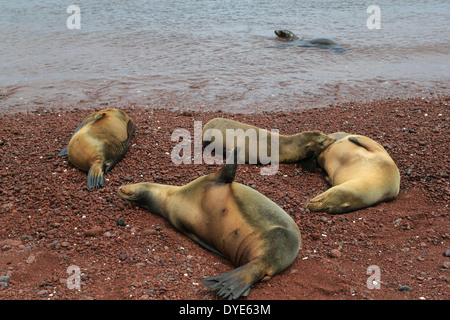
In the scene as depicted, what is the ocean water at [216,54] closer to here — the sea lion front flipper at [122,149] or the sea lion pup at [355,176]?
the sea lion front flipper at [122,149]

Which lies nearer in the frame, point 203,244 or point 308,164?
point 203,244

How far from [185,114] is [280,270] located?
392 cm

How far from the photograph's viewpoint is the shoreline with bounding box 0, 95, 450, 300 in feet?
10.9

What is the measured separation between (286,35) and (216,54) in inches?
88.5

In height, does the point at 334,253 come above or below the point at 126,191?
below

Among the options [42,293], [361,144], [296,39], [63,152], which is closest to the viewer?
[42,293]

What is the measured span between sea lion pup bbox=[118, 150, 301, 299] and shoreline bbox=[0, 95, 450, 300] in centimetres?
10

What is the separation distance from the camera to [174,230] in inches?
162

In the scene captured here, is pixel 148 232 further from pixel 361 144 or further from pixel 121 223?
pixel 361 144

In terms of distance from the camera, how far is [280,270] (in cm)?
348

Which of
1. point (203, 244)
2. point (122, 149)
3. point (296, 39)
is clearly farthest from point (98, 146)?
point (296, 39)

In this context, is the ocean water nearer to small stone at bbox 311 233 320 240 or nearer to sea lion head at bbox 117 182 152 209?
sea lion head at bbox 117 182 152 209

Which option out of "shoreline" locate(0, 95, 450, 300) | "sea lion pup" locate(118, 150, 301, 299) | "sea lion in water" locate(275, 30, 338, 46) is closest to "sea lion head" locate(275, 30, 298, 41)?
"sea lion in water" locate(275, 30, 338, 46)

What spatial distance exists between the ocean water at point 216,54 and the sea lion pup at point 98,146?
2.07 metres
